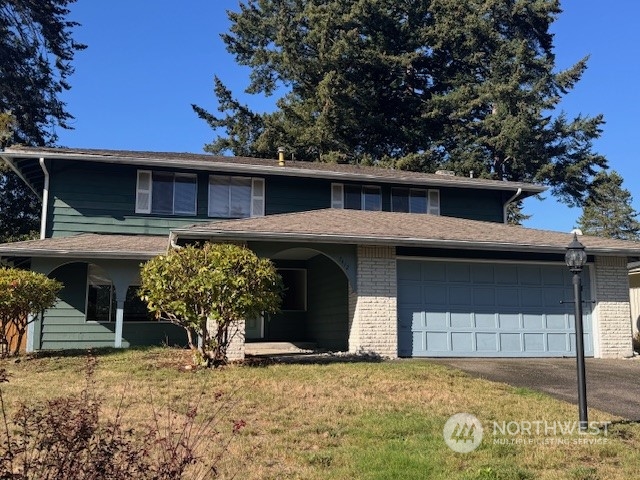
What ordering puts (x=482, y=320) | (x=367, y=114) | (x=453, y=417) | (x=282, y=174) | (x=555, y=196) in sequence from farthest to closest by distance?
(x=555, y=196)
(x=367, y=114)
(x=282, y=174)
(x=482, y=320)
(x=453, y=417)

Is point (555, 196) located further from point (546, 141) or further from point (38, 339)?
point (38, 339)

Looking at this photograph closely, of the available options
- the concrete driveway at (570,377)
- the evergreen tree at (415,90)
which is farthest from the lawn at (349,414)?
the evergreen tree at (415,90)

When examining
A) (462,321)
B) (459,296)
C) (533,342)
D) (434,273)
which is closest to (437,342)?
(462,321)

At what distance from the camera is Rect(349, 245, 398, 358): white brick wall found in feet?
41.6

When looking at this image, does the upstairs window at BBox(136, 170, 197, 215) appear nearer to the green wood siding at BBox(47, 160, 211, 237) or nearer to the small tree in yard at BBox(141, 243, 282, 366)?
the green wood siding at BBox(47, 160, 211, 237)

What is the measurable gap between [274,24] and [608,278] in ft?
86.2

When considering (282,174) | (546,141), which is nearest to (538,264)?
(282,174)

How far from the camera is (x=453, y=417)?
712cm

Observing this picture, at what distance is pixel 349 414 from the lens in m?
7.33

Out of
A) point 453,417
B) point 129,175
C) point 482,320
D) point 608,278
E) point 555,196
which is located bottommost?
point 453,417

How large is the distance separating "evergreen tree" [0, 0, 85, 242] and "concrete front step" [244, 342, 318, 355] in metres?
18.5

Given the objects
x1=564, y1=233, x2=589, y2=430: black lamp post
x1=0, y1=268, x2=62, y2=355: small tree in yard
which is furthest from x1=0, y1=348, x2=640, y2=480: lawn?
x1=0, y1=268, x2=62, y2=355: small tree in yard

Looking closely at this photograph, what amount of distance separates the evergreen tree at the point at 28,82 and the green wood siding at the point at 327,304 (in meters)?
18.6

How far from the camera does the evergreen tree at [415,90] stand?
101 feet
